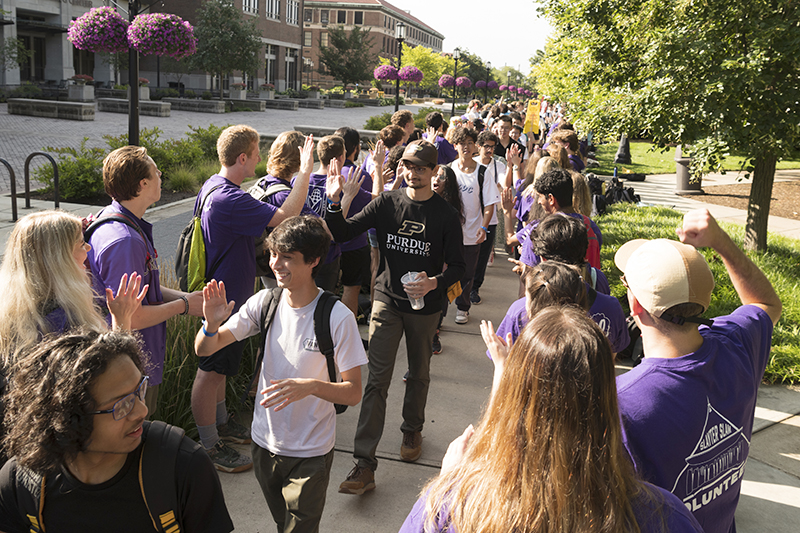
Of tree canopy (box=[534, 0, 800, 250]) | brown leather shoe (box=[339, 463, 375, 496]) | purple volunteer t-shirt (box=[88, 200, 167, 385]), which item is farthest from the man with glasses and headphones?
tree canopy (box=[534, 0, 800, 250])

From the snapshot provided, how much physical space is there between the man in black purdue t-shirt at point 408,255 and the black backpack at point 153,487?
2386 millimetres

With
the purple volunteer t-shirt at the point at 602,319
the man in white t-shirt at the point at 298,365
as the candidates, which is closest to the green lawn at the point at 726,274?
the purple volunteer t-shirt at the point at 602,319

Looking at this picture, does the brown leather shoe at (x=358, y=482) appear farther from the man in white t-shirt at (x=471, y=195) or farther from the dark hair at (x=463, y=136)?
the dark hair at (x=463, y=136)

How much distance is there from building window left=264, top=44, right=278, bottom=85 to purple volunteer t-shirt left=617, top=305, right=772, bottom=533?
221 ft

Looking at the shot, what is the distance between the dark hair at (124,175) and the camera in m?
3.50

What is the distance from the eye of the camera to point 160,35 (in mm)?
11961

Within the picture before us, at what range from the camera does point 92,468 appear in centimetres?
184

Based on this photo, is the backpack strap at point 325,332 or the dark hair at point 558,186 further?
the dark hair at point 558,186

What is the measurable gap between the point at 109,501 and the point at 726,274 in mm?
8237

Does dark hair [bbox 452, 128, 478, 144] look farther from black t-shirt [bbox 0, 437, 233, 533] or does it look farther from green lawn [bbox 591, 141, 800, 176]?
green lawn [bbox 591, 141, 800, 176]

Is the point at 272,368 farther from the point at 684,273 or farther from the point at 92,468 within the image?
the point at 684,273

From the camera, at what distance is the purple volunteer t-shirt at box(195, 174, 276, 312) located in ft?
13.6

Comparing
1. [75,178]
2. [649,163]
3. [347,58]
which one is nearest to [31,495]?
[75,178]

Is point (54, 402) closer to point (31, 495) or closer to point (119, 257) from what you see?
point (31, 495)
